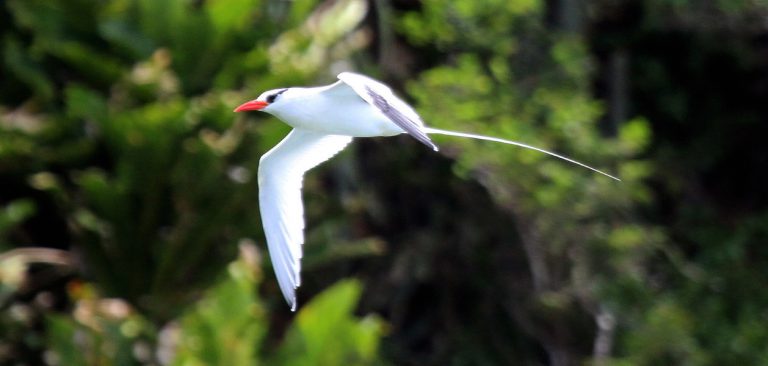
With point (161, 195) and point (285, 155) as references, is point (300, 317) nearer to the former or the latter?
point (161, 195)

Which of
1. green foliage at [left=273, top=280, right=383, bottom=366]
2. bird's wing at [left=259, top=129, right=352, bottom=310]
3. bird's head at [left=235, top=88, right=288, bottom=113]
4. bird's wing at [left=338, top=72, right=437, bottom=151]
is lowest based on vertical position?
green foliage at [left=273, top=280, right=383, bottom=366]

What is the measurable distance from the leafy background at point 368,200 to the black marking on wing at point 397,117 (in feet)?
9.50

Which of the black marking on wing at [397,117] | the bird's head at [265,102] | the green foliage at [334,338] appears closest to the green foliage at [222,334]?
the green foliage at [334,338]

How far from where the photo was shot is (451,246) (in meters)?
11.8

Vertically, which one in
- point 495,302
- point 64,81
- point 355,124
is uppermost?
point 355,124

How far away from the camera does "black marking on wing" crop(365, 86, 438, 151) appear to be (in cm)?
514

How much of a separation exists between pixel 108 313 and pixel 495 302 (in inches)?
151

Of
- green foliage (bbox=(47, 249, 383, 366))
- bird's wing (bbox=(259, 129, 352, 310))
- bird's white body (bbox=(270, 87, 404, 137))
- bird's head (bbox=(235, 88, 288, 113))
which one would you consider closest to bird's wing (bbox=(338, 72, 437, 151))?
bird's white body (bbox=(270, 87, 404, 137))

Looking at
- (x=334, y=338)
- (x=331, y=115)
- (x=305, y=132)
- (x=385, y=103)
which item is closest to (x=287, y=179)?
(x=305, y=132)

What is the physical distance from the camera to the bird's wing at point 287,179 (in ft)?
21.2

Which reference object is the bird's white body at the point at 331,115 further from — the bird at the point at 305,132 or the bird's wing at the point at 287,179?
the bird's wing at the point at 287,179

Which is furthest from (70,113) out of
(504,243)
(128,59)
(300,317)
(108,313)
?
(504,243)

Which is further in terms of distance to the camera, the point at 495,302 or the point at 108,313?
the point at 495,302

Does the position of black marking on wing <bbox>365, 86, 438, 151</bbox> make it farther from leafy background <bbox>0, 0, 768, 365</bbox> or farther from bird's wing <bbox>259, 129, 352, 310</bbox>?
leafy background <bbox>0, 0, 768, 365</bbox>
